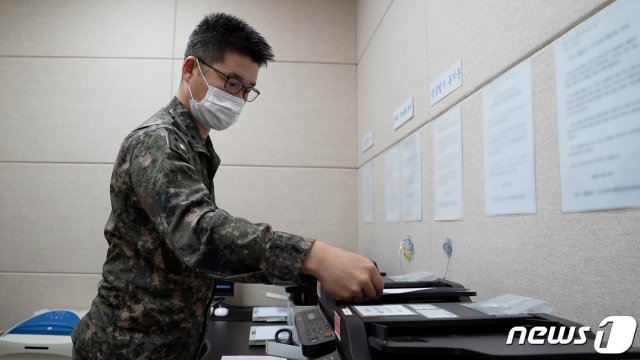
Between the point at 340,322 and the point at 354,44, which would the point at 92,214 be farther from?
the point at 340,322

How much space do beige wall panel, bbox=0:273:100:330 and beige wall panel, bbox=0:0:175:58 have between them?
1.42 metres

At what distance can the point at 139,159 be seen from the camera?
78 centimetres

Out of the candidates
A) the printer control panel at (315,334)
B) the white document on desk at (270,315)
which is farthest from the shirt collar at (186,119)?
the white document on desk at (270,315)

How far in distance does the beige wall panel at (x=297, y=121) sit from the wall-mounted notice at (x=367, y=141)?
23cm

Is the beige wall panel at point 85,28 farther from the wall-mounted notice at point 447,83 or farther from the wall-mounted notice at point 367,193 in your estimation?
the wall-mounted notice at point 447,83

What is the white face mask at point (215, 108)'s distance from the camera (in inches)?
44.2

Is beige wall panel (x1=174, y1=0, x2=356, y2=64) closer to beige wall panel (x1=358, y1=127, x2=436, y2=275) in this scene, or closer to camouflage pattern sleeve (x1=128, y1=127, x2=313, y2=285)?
beige wall panel (x1=358, y1=127, x2=436, y2=275)

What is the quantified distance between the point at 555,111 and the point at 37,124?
283cm

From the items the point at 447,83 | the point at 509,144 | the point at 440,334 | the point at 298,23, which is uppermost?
the point at 298,23

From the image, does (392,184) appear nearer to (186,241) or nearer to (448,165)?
(448,165)

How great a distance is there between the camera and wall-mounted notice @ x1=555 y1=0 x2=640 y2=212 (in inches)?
24.3

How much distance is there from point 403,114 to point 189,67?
869 millimetres

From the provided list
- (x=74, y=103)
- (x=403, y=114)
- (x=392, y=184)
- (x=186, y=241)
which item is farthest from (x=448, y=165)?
(x=74, y=103)

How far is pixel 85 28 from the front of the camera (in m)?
2.55
